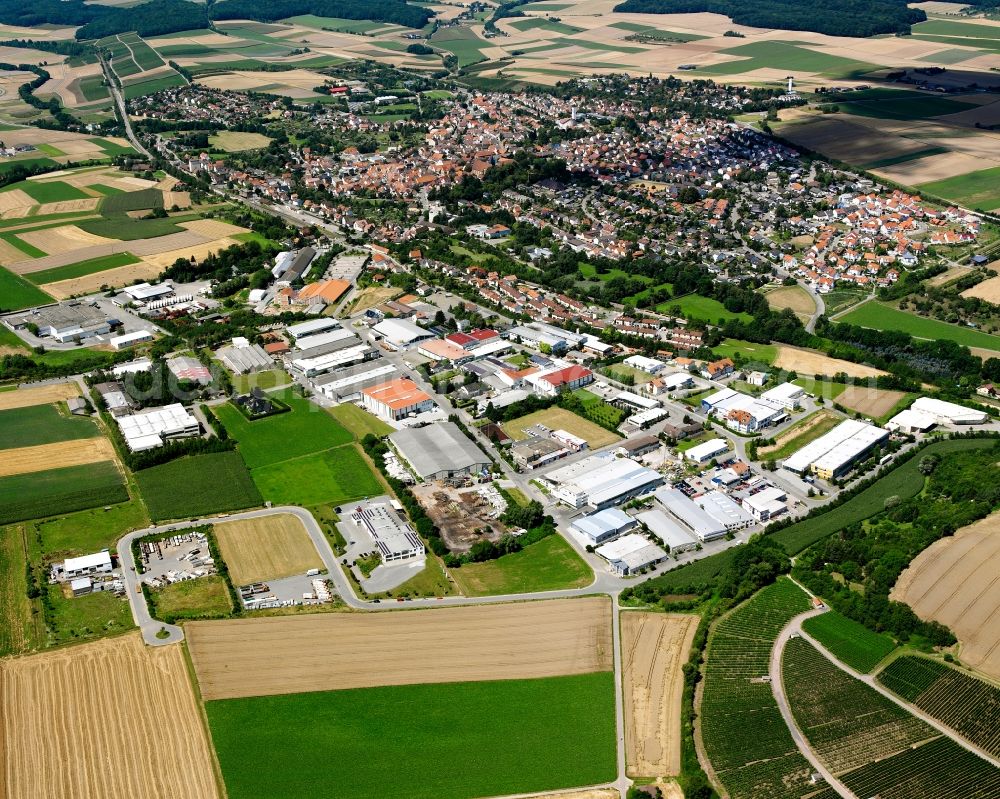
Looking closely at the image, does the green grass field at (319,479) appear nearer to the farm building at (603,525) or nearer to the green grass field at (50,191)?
the farm building at (603,525)

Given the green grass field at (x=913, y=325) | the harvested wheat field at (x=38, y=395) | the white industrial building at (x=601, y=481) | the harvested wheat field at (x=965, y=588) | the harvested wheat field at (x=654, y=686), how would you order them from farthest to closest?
1. the green grass field at (x=913, y=325)
2. the harvested wheat field at (x=38, y=395)
3. the white industrial building at (x=601, y=481)
4. the harvested wheat field at (x=965, y=588)
5. the harvested wheat field at (x=654, y=686)

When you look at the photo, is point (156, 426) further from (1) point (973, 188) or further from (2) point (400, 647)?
(1) point (973, 188)

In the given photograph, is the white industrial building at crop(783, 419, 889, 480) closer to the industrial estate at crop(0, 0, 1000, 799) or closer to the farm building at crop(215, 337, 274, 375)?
the industrial estate at crop(0, 0, 1000, 799)

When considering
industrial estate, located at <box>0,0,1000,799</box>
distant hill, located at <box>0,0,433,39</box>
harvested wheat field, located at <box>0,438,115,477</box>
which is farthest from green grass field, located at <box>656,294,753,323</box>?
distant hill, located at <box>0,0,433,39</box>

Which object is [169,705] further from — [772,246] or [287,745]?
[772,246]

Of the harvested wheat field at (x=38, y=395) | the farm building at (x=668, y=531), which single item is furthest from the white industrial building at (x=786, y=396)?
the harvested wheat field at (x=38, y=395)
